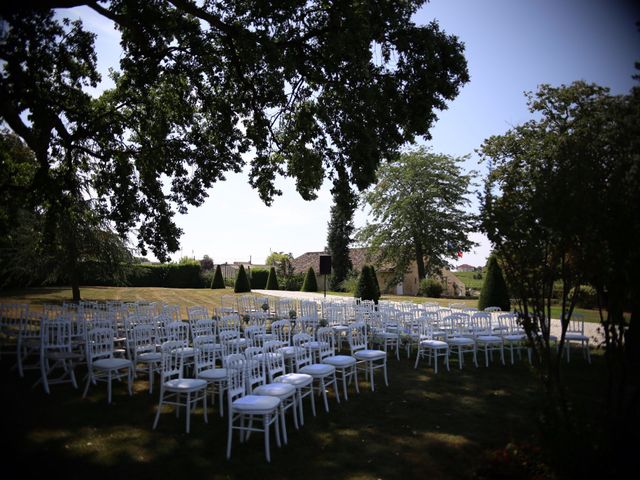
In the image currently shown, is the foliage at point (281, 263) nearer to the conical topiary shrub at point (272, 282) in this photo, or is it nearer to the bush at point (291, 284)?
the bush at point (291, 284)

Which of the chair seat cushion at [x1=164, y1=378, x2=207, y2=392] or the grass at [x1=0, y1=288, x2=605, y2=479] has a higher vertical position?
the chair seat cushion at [x1=164, y1=378, x2=207, y2=392]

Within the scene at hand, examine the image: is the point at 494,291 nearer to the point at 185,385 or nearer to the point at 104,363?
the point at 185,385

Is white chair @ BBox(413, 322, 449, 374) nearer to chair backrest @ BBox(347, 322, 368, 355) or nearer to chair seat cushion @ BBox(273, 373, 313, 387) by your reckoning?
chair backrest @ BBox(347, 322, 368, 355)

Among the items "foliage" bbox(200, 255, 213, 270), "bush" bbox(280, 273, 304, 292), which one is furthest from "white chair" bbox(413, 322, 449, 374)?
"foliage" bbox(200, 255, 213, 270)

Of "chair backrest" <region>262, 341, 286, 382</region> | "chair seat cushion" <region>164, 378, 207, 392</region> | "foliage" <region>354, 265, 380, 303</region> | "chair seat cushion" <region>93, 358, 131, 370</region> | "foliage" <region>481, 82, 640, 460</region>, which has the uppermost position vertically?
"foliage" <region>481, 82, 640, 460</region>

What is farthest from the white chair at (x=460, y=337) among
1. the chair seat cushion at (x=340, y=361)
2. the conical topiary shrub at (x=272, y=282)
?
the conical topiary shrub at (x=272, y=282)

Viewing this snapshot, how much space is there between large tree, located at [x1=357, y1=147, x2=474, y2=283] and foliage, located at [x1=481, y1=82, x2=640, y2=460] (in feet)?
94.8

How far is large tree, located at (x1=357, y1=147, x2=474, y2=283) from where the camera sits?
108 ft

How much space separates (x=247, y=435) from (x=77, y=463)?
181 cm

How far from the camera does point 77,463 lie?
412 cm

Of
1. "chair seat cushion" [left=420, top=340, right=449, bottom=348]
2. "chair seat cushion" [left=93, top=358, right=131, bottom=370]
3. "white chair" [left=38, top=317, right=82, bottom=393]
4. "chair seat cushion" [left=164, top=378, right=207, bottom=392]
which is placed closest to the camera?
"chair seat cushion" [left=164, top=378, right=207, bottom=392]

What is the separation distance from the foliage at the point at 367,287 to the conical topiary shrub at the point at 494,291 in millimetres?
4514

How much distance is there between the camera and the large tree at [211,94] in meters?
7.73

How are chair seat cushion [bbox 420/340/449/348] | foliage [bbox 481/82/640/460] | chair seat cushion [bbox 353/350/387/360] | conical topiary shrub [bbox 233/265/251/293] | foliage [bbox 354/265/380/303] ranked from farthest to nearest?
conical topiary shrub [bbox 233/265/251/293], foliage [bbox 354/265/380/303], chair seat cushion [bbox 420/340/449/348], chair seat cushion [bbox 353/350/387/360], foliage [bbox 481/82/640/460]
